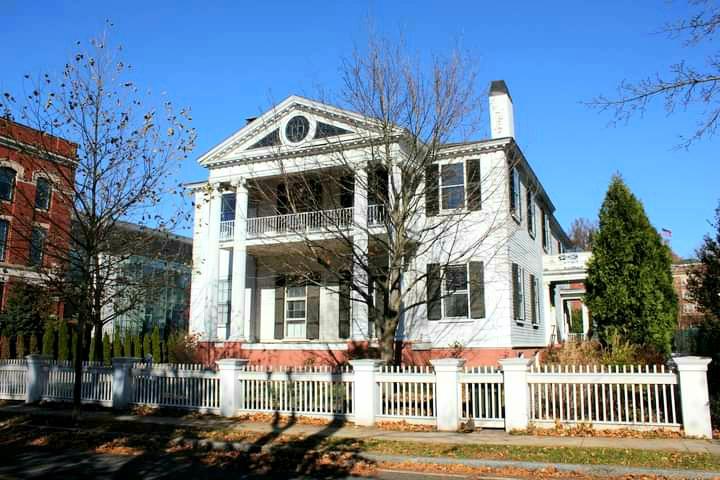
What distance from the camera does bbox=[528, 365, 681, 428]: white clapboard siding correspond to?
35.1 feet

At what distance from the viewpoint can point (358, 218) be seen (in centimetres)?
1959

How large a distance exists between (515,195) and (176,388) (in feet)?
42.3

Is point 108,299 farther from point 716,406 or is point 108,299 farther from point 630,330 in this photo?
point 630,330

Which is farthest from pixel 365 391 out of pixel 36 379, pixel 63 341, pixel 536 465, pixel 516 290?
pixel 63 341

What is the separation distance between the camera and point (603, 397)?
10969 mm

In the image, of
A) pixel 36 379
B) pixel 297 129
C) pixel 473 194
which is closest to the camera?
pixel 36 379

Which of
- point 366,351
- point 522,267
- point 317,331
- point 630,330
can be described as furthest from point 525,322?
point 317,331

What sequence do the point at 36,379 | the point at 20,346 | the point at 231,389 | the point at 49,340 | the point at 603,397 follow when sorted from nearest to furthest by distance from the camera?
the point at 603,397, the point at 231,389, the point at 36,379, the point at 49,340, the point at 20,346

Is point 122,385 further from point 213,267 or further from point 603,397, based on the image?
point 603,397

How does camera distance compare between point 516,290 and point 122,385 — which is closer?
point 122,385

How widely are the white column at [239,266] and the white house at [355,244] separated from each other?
39mm

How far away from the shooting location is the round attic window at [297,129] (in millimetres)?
21188

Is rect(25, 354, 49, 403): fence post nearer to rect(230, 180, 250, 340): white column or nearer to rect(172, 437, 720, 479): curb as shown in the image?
rect(230, 180, 250, 340): white column

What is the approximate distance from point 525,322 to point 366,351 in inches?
237
